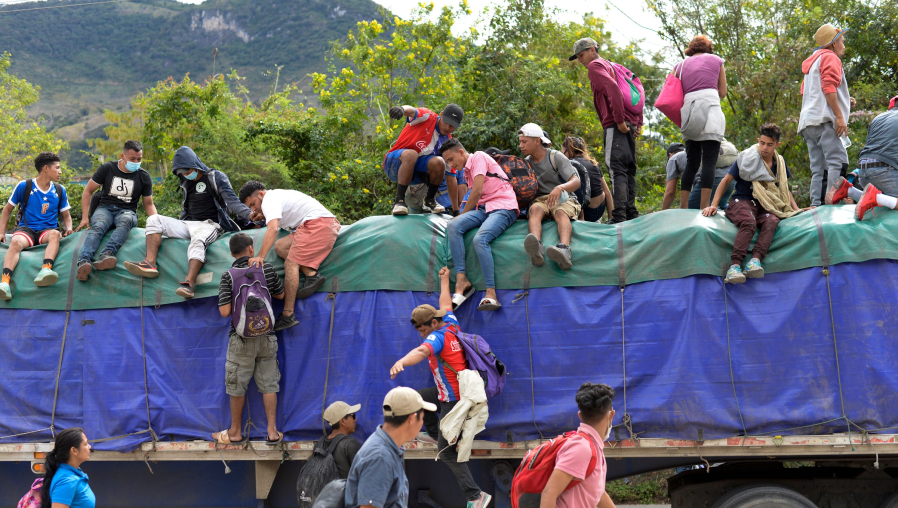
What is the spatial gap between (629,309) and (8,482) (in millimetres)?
5701

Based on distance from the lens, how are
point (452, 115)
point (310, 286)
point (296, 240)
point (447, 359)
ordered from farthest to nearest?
point (452, 115) < point (296, 240) < point (310, 286) < point (447, 359)

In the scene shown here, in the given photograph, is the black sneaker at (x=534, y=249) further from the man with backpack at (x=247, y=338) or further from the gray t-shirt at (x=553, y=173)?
the man with backpack at (x=247, y=338)

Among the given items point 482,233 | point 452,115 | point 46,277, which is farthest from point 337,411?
point 452,115

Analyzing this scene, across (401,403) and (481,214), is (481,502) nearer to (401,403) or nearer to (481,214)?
(401,403)

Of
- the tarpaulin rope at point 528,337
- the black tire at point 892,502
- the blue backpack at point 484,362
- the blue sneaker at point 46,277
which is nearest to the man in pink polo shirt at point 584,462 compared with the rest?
the blue backpack at point 484,362

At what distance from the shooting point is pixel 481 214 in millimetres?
6285

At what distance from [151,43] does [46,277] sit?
9925cm

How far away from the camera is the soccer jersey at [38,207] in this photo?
704 centimetres

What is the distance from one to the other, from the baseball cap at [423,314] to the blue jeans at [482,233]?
0.64m

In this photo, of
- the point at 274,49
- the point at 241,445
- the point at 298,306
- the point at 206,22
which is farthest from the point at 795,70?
the point at 206,22

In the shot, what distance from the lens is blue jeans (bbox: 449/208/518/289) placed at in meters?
5.87

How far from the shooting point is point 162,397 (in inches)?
243

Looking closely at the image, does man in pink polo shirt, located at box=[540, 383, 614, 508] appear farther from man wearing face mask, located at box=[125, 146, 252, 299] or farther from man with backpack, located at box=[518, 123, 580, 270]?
man wearing face mask, located at box=[125, 146, 252, 299]

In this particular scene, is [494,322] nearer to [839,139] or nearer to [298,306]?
[298,306]
